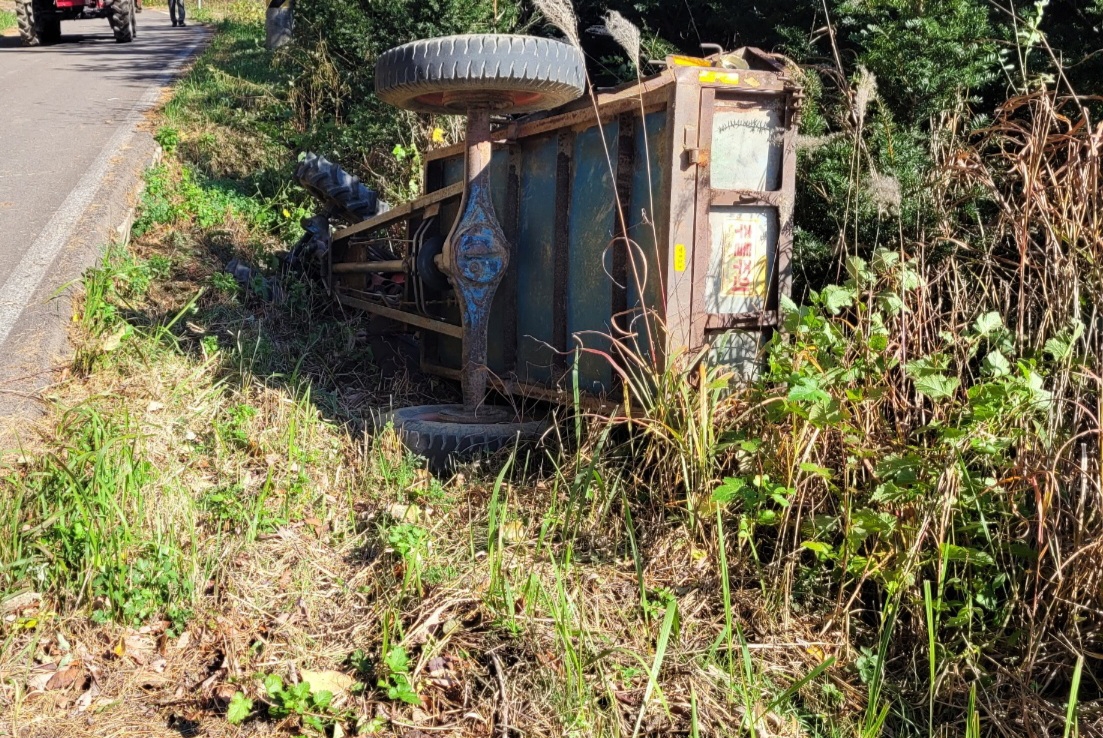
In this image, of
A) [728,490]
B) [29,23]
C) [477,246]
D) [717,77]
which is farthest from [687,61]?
[29,23]

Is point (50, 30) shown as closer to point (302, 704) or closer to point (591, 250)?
point (591, 250)

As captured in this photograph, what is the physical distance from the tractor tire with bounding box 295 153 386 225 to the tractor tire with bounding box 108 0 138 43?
13.1m

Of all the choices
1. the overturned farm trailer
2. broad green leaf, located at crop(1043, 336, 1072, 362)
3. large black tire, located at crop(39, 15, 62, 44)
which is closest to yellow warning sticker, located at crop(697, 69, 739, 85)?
the overturned farm trailer

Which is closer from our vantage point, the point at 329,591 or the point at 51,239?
the point at 329,591

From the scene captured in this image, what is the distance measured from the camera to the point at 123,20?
669 inches

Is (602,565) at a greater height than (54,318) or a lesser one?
lesser

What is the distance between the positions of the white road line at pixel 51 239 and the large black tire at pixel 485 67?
213 centimetres

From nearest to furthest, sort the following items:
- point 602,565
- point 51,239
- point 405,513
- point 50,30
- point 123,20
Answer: point 602,565 < point 405,513 < point 51,239 < point 123,20 < point 50,30

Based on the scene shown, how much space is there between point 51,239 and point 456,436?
122 inches

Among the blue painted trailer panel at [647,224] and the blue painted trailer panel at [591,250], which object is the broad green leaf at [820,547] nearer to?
the blue painted trailer panel at [647,224]

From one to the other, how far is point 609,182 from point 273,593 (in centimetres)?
207

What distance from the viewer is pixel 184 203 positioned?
674cm

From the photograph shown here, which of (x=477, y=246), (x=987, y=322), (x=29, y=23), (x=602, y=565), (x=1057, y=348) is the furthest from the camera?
(x=29, y=23)

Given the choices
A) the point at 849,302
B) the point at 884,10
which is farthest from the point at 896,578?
the point at 884,10
